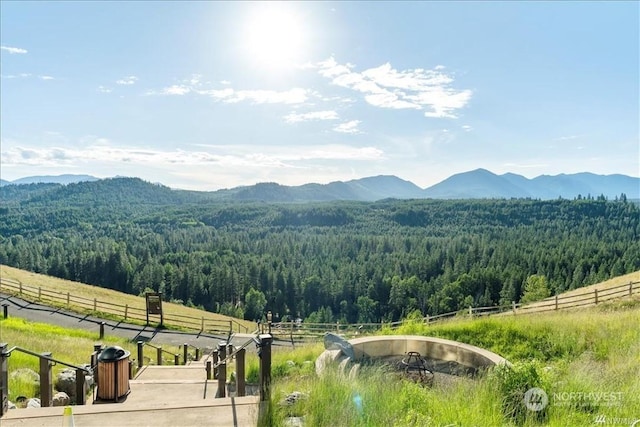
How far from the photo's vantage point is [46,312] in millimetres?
24250

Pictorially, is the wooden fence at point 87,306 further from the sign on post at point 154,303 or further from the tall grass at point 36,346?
the tall grass at point 36,346

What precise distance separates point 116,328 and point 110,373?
1879 cm

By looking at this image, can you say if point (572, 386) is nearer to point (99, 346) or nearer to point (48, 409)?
point (48, 409)

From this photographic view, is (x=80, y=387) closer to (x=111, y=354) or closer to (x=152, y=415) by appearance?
(x=111, y=354)

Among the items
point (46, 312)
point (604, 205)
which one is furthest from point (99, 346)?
point (604, 205)

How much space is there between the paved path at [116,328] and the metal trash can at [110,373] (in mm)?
13593

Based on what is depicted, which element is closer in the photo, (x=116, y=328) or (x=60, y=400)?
(x=60, y=400)

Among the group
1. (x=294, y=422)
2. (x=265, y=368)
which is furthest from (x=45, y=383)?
(x=294, y=422)

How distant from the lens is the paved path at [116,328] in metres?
21.0

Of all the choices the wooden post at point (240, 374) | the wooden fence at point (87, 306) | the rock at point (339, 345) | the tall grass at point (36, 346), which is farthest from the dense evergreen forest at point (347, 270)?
the wooden post at point (240, 374)

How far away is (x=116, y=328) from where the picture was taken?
890 inches

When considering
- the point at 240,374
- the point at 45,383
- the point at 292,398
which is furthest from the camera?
the point at 240,374

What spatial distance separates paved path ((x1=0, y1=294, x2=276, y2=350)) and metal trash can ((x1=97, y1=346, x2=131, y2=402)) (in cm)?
1359

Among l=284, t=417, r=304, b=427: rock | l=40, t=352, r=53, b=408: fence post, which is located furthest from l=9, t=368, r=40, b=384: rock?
l=284, t=417, r=304, b=427: rock
